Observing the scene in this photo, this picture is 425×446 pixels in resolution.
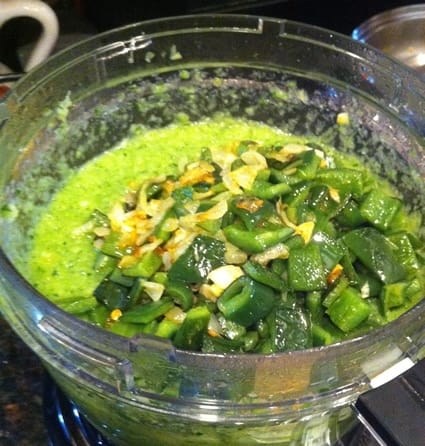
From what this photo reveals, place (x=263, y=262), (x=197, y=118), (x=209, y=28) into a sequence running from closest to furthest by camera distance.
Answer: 1. (x=263, y=262)
2. (x=209, y=28)
3. (x=197, y=118)

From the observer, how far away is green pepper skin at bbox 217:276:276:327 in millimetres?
881

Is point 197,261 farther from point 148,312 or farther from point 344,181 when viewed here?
point 344,181

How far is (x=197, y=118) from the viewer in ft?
4.47

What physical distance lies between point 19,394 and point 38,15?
0.80 m

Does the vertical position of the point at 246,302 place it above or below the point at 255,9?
below

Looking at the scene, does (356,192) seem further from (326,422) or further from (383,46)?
(383,46)

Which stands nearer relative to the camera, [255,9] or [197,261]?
[197,261]

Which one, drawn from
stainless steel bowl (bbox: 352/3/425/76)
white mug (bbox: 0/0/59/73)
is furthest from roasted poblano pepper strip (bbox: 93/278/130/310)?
stainless steel bowl (bbox: 352/3/425/76)

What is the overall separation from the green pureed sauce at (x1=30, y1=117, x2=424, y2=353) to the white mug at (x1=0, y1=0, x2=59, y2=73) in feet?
1.14

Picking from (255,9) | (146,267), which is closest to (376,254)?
(146,267)

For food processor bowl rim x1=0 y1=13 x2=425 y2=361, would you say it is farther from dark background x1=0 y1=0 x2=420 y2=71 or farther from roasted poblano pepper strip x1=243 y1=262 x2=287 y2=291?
dark background x1=0 y1=0 x2=420 y2=71

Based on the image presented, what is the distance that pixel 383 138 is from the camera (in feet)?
4.09

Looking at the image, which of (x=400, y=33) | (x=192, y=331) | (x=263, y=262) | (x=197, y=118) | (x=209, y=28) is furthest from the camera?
(x=400, y=33)

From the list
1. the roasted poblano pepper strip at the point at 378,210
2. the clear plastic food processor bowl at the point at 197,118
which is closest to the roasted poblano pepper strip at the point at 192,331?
→ the clear plastic food processor bowl at the point at 197,118
